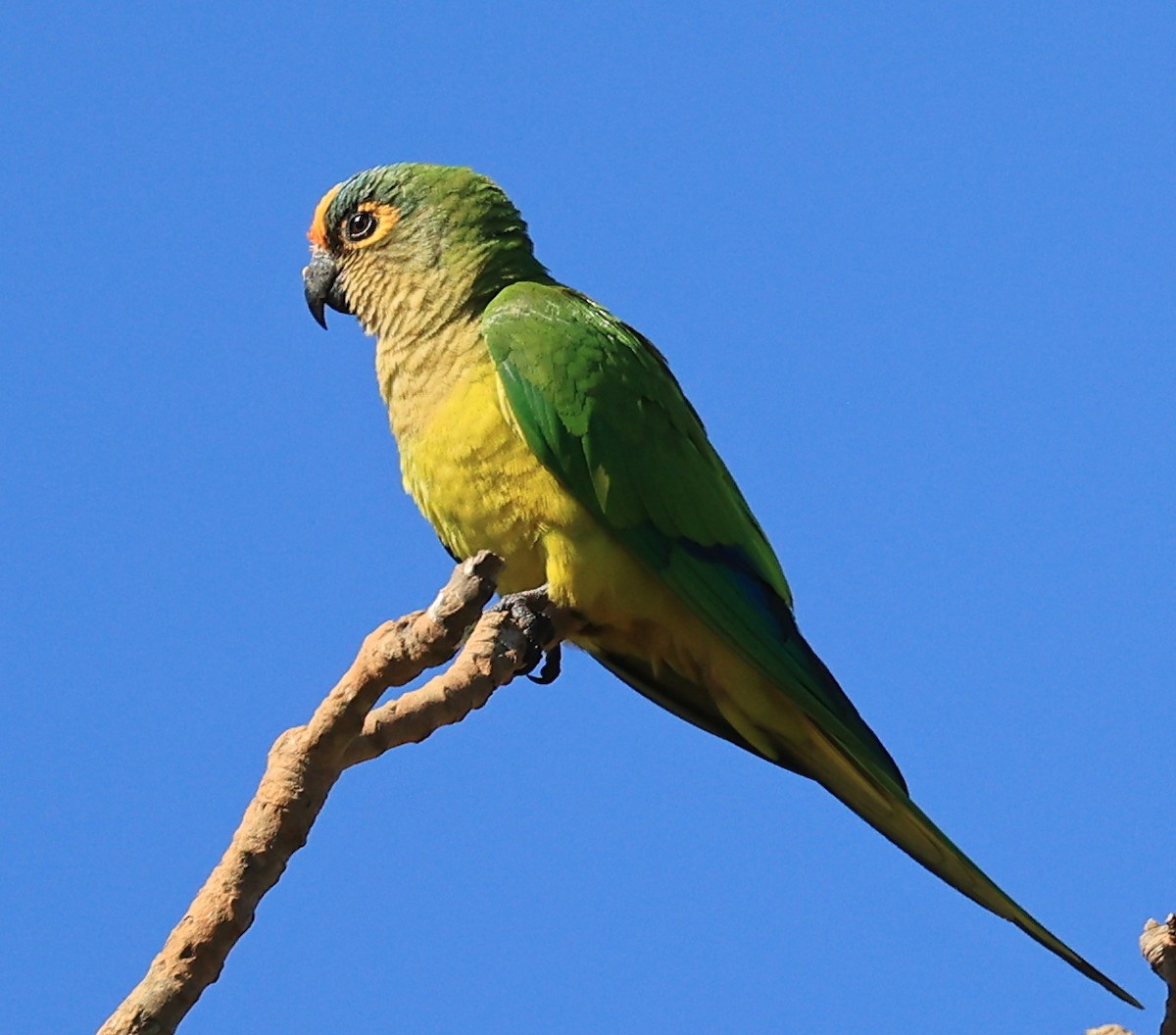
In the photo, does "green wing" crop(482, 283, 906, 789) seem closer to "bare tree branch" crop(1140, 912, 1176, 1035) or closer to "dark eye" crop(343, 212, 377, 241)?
"dark eye" crop(343, 212, 377, 241)

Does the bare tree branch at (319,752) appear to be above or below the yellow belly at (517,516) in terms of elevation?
below

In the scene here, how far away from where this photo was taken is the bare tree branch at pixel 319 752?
2771 millimetres

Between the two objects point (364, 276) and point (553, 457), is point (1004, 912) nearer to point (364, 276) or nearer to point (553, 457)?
point (553, 457)

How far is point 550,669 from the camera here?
210 inches

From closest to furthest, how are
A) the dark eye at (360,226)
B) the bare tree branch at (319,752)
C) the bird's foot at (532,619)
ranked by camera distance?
1. the bare tree branch at (319,752)
2. the bird's foot at (532,619)
3. the dark eye at (360,226)

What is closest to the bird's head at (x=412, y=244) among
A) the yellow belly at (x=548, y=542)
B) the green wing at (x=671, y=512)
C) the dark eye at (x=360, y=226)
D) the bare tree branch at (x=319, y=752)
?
the dark eye at (x=360, y=226)

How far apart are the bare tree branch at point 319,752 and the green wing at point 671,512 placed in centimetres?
148

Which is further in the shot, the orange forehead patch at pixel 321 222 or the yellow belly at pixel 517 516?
the orange forehead patch at pixel 321 222

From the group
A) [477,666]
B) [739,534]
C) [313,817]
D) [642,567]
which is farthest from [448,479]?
[313,817]

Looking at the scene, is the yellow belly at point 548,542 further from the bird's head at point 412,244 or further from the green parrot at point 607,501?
the bird's head at point 412,244

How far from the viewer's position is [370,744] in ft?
10.7

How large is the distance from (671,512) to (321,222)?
214 cm

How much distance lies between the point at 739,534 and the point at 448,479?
1144 mm

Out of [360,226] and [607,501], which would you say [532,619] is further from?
[360,226]
